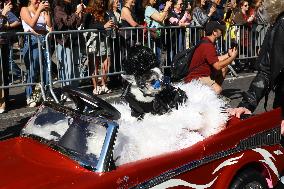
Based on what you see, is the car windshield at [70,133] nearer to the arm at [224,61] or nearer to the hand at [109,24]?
the arm at [224,61]

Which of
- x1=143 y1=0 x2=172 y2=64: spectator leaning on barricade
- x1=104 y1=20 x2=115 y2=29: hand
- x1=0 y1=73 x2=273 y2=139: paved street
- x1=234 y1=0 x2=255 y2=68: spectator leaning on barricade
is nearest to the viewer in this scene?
x1=0 y1=73 x2=273 y2=139: paved street

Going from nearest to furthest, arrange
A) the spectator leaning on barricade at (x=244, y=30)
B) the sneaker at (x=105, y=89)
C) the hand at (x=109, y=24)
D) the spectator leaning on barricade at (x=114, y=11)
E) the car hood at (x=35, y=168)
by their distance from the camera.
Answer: the car hood at (x=35, y=168)
the hand at (x=109, y=24)
the spectator leaning on barricade at (x=114, y=11)
the sneaker at (x=105, y=89)
the spectator leaning on barricade at (x=244, y=30)

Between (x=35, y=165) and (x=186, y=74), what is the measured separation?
3796 mm

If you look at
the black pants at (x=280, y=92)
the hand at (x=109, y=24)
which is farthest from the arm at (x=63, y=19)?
the black pants at (x=280, y=92)

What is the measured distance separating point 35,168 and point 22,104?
18.0 feet

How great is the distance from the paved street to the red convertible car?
3.16 m

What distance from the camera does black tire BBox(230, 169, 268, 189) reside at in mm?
3994

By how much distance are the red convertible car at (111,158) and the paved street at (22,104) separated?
3.16m

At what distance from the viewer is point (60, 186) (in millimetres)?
2973

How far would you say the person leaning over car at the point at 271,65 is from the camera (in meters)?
3.63

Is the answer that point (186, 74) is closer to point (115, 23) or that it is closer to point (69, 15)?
point (115, 23)

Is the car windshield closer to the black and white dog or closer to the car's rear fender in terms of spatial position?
the black and white dog

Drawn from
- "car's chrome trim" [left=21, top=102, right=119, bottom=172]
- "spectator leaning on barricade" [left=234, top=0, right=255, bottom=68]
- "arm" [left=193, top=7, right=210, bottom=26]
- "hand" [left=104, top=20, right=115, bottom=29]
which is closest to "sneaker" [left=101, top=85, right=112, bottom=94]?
"hand" [left=104, top=20, right=115, bottom=29]

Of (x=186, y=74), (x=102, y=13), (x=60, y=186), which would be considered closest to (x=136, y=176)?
(x=60, y=186)
